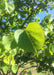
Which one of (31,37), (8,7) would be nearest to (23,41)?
(31,37)

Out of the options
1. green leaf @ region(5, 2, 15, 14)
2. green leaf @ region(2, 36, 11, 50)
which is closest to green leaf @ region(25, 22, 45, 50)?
green leaf @ region(2, 36, 11, 50)

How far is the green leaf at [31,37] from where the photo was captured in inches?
10.5

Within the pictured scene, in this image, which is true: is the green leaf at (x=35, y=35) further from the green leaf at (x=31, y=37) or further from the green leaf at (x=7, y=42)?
the green leaf at (x=7, y=42)

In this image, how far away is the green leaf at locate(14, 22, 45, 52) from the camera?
0.27m

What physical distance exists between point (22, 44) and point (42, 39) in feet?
0.19

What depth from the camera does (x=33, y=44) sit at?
0.28 meters

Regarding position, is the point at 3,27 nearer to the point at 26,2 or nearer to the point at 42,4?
the point at 26,2

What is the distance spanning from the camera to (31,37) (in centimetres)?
29

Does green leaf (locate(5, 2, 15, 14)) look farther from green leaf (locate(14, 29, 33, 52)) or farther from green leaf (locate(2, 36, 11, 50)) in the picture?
green leaf (locate(14, 29, 33, 52))

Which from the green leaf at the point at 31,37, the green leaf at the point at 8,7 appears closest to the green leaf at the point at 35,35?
the green leaf at the point at 31,37

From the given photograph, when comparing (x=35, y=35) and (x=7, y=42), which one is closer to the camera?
(x=35, y=35)

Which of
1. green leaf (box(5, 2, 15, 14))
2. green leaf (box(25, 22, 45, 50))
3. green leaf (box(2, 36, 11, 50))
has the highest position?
green leaf (box(5, 2, 15, 14))

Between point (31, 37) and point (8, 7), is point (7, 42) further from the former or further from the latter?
point (8, 7)

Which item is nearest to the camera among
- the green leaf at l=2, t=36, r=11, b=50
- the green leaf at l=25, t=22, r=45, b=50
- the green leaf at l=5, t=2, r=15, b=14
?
the green leaf at l=25, t=22, r=45, b=50
